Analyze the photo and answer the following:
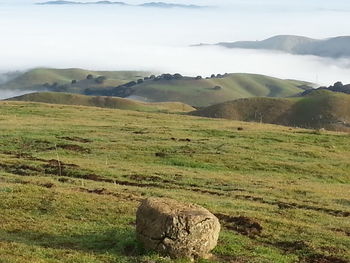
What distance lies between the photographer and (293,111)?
15338cm

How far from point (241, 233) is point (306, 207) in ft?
29.7

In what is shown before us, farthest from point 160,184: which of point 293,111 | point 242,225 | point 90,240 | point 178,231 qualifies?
point 293,111

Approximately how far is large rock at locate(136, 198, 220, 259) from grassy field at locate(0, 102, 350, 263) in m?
0.45

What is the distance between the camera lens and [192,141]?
53500 mm

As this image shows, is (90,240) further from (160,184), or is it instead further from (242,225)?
(160,184)

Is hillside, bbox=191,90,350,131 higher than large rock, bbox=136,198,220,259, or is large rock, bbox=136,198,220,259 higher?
large rock, bbox=136,198,220,259

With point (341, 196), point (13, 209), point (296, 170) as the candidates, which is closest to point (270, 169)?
point (296, 170)

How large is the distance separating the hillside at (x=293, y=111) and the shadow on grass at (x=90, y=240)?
122 meters

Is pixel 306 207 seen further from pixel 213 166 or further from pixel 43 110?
pixel 43 110

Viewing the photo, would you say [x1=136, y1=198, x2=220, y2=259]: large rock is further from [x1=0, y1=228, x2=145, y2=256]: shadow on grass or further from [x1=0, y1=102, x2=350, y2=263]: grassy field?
[x1=0, y1=228, x2=145, y2=256]: shadow on grass

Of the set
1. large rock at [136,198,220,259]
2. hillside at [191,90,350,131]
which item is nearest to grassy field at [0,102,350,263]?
large rock at [136,198,220,259]

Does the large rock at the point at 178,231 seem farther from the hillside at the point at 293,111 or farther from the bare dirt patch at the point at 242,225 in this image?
the hillside at the point at 293,111

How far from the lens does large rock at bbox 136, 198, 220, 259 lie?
739 inches

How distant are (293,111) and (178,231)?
13876cm
